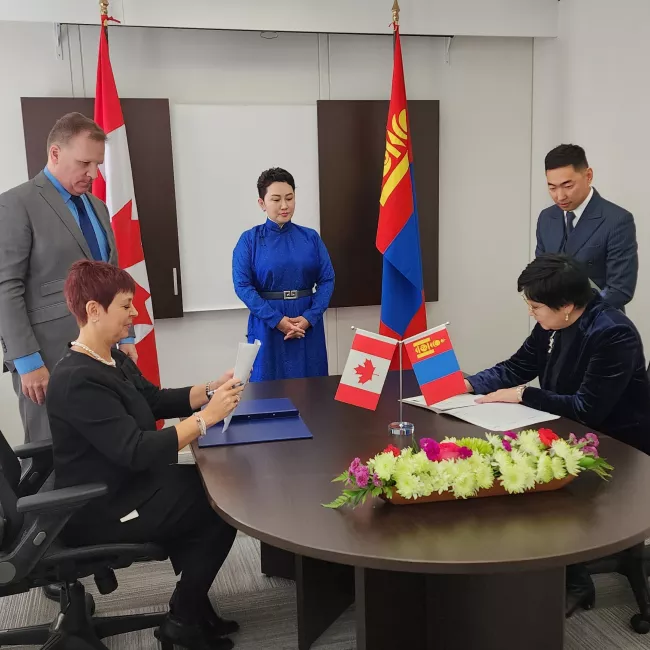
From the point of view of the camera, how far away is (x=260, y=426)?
7.16ft

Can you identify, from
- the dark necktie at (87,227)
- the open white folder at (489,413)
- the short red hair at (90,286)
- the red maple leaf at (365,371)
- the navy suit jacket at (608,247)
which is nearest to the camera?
the short red hair at (90,286)

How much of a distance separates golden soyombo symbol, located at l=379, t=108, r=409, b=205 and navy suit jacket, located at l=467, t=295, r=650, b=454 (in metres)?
2.01

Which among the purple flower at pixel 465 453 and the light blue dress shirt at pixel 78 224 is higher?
the light blue dress shirt at pixel 78 224

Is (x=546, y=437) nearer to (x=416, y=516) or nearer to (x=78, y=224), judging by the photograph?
(x=416, y=516)

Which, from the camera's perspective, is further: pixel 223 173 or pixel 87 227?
pixel 223 173

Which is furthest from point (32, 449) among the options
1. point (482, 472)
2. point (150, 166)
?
point (150, 166)

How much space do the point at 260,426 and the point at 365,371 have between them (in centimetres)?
39

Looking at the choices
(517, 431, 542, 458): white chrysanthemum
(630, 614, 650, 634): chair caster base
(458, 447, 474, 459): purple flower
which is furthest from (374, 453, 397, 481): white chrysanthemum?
(630, 614, 650, 634): chair caster base

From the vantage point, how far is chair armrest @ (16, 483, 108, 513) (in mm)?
1721

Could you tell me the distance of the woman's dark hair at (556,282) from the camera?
2.16 m

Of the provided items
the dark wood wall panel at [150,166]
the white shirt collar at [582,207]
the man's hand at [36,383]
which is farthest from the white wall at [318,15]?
the man's hand at [36,383]

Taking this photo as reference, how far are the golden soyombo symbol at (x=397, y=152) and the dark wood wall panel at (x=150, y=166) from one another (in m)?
1.33

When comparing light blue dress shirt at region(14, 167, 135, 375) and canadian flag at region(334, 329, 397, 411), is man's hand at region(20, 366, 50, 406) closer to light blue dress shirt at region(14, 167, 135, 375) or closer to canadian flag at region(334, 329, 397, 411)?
light blue dress shirt at region(14, 167, 135, 375)

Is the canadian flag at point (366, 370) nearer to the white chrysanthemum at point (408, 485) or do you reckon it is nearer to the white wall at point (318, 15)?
the white chrysanthemum at point (408, 485)
